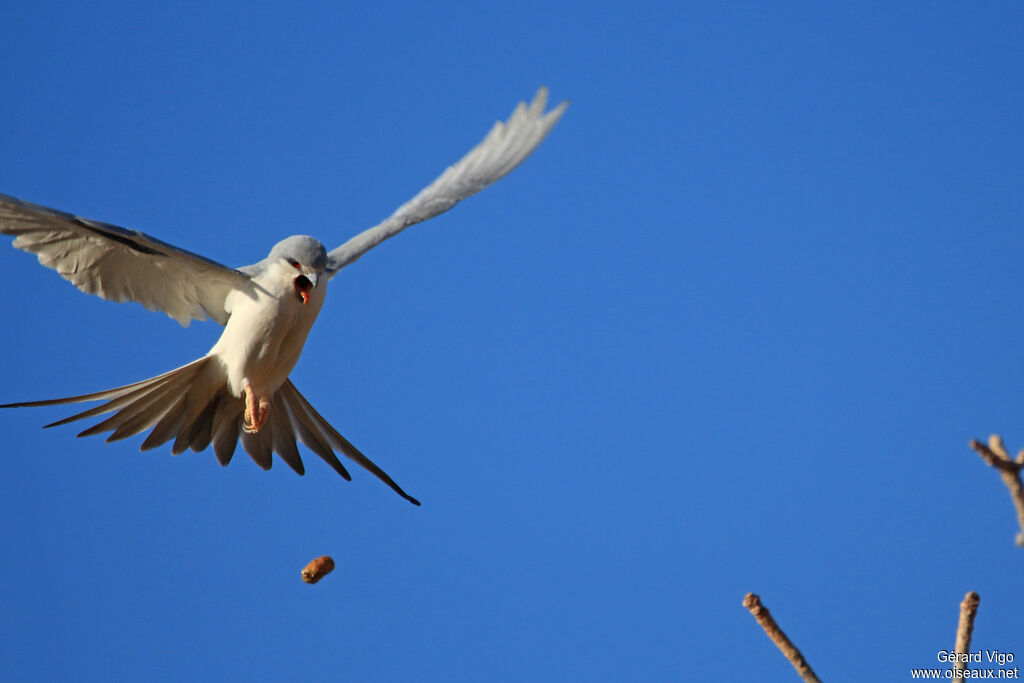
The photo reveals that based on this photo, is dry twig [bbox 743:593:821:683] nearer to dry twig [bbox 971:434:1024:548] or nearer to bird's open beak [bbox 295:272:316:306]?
dry twig [bbox 971:434:1024:548]

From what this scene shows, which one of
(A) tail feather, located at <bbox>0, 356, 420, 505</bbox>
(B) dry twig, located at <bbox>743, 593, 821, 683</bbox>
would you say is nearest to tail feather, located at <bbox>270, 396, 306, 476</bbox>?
(A) tail feather, located at <bbox>0, 356, 420, 505</bbox>

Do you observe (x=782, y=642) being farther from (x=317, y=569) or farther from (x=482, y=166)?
(x=482, y=166)

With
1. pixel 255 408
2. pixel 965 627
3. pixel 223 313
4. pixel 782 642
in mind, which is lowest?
pixel 965 627

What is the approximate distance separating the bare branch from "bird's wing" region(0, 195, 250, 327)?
14.5 feet

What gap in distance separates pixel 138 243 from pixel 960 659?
4495 mm

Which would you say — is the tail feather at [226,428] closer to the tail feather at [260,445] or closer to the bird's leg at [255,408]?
the tail feather at [260,445]

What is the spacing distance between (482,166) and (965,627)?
5.49m

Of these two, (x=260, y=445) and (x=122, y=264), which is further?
(x=260, y=445)

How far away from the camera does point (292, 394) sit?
261 inches

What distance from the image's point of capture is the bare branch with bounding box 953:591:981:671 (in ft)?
6.93

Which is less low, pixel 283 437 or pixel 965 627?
pixel 283 437

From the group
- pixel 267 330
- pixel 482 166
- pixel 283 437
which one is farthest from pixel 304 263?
pixel 482 166

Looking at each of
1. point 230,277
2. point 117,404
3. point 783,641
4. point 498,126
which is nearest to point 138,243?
point 230,277

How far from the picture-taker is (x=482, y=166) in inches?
286
